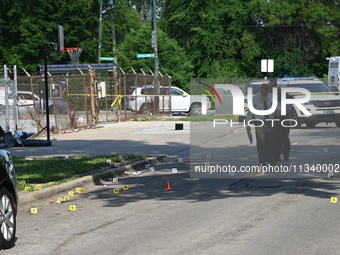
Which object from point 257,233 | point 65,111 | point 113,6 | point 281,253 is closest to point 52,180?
point 257,233

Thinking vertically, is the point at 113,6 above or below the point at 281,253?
above

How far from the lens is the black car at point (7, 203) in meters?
7.23

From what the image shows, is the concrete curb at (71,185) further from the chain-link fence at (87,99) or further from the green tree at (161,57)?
the green tree at (161,57)

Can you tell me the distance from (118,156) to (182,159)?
1.59 meters

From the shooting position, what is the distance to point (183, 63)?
55875 millimetres

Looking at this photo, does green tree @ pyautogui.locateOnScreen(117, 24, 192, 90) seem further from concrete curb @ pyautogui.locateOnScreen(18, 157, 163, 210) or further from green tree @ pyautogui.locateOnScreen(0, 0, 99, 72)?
concrete curb @ pyautogui.locateOnScreen(18, 157, 163, 210)

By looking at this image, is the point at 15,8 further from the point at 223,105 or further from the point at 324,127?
the point at 324,127

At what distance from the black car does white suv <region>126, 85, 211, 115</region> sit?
25482 mm

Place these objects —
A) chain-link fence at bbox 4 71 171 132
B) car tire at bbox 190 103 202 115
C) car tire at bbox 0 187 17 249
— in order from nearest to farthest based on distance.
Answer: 1. car tire at bbox 0 187 17 249
2. chain-link fence at bbox 4 71 171 132
3. car tire at bbox 190 103 202 115

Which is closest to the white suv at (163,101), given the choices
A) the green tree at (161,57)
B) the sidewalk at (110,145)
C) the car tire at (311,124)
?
the sidewalk at (110,145)

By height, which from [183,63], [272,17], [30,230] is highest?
[272,17]

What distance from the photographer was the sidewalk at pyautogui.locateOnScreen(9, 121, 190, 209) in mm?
12764

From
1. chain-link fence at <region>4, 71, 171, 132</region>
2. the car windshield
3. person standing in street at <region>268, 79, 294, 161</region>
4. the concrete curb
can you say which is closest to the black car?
the concrete curb

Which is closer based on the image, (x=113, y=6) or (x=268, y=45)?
(x=268, y=45)
